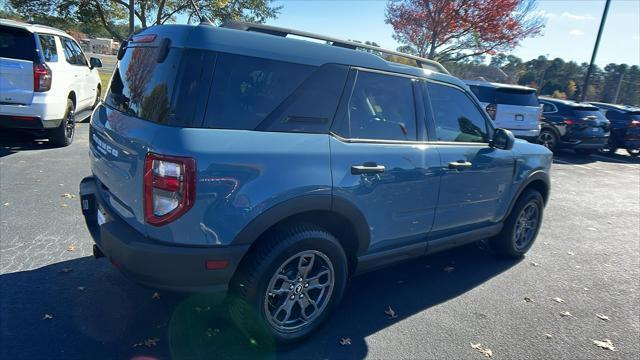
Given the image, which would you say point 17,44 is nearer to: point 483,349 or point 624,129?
point 483,349

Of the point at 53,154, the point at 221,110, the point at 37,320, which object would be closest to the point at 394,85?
the point at 221,110


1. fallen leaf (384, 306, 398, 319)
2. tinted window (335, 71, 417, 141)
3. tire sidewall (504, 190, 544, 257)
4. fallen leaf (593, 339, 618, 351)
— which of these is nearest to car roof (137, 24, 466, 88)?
tinted window (335, 71, 417, 141)

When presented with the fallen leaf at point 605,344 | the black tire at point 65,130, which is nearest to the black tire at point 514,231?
the fallen leaf at point 605,344

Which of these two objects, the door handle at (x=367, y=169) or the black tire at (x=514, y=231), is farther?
the black tire at (x=514, y=231)

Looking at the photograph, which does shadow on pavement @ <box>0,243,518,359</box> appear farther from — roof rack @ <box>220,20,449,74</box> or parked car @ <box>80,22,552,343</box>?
roof rack @ <box>220,20,449,74</box>

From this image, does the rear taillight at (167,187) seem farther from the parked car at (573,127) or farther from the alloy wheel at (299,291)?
the parked car at (573,127)

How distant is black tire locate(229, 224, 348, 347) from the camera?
8.36ft

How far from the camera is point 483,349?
2984mm

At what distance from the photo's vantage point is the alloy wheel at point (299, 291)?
2.74 m

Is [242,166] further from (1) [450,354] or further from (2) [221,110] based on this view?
(1) [450,354]

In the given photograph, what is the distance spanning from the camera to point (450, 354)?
2.90 metres

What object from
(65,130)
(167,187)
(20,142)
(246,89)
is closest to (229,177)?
(167,187)

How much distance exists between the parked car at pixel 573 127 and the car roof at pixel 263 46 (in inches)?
450

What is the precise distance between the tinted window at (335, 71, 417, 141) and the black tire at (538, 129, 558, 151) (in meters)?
11.0
